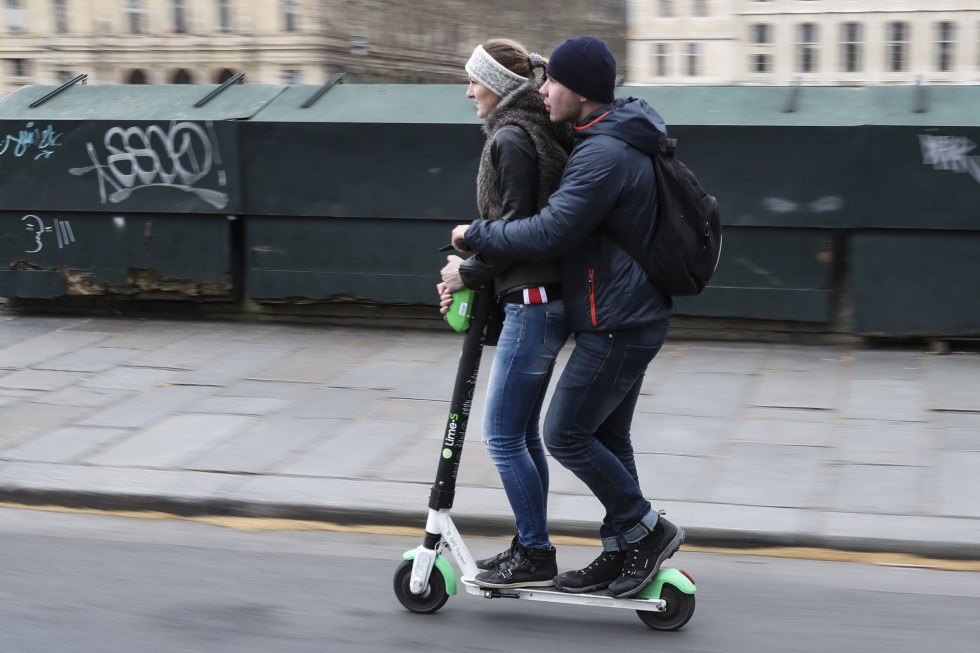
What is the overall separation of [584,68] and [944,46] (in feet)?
295

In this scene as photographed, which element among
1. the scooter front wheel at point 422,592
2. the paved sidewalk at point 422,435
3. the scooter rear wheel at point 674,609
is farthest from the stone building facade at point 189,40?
the scooter rear wheel at point 674,609

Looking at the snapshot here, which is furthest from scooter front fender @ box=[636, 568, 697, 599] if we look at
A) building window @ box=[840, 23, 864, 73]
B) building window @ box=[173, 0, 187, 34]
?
building window @ box=[840, 23, 864, 73]

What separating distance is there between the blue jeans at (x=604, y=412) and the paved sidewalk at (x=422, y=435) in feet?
2.99

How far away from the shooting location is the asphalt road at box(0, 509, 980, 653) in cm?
362

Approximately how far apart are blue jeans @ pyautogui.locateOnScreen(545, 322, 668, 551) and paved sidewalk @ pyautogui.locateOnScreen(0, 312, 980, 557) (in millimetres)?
912

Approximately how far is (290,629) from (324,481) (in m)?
1.34

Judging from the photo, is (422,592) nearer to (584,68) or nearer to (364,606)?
(364,606)

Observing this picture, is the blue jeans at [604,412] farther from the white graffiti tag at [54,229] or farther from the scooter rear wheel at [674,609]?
the white graffiti tag at [54,229]

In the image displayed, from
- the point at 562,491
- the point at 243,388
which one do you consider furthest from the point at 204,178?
the point at 562,491

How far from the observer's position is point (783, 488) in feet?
15.9

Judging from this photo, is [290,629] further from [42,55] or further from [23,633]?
[42,55]

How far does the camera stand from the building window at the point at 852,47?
85.4 meters

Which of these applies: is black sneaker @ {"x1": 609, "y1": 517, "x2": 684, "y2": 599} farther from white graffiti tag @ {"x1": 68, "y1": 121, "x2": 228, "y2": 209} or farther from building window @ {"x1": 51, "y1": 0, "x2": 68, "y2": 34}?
building window @ {"x1": 51, "y1": 0, "x2": 68, "y2": 34}

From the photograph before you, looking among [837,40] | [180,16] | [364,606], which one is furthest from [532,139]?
[837,40]
